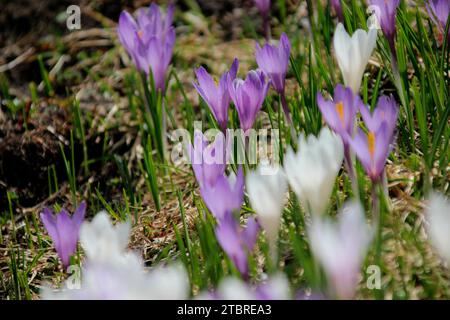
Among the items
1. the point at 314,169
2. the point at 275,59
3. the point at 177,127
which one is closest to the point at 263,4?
the point at 177,127

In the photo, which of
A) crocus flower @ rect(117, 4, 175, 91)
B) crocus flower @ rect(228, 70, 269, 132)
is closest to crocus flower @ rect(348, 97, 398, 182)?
crocus flower @ rect(228, 70, 269, 132)

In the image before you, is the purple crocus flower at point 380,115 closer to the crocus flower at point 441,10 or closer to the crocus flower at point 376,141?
the crocus flower at point 376,141

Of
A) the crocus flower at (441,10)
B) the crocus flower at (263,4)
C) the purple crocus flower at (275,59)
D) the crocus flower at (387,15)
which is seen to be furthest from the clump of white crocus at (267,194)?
the crocus flower at (263,4)

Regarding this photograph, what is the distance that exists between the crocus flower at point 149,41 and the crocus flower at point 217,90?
0.54 m

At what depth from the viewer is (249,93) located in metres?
1.85

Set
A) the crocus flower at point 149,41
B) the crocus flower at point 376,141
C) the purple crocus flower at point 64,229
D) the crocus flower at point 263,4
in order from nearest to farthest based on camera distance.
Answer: the crocus flower at point 376,141 < the purple crocus flower at point 64,229 < the crocus flower at point 149,41 < the crocus flower at point 263,4

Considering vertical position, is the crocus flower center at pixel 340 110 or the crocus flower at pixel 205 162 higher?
the crocus flower center at pixel 340 110

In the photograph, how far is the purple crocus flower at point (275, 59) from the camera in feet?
6.24

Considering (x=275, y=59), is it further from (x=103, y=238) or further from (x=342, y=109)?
(x=103, y=238)

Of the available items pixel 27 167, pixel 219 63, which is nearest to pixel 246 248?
pixel 27 167

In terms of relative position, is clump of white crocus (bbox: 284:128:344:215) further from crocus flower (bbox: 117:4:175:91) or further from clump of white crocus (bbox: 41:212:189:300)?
crocus flower (bbox: 117:4:175:91)

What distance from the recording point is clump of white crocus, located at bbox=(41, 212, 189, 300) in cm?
119

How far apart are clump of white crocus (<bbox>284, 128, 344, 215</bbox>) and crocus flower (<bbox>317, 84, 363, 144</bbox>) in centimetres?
11
